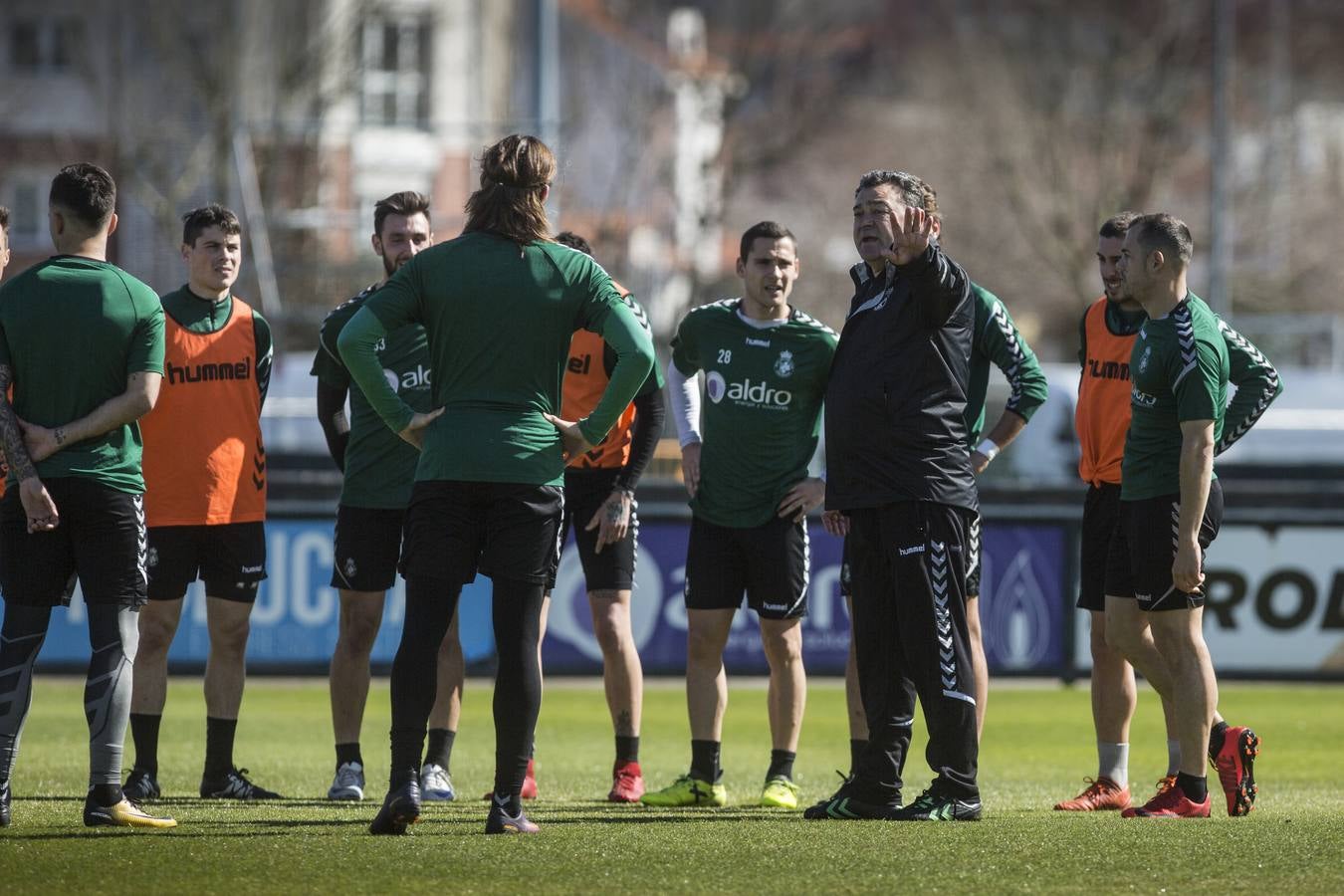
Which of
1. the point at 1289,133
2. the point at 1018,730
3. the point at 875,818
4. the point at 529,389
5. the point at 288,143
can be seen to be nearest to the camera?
the point at 529,389

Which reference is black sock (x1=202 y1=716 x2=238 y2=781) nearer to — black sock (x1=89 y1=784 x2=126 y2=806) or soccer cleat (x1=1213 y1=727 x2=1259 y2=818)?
black sock (x1=89 y1=784 x2=126 y2=806)

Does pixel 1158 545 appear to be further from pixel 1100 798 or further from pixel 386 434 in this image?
pixel 386 434

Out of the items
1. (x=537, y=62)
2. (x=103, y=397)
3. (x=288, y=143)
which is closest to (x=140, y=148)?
(x=288, y=143)

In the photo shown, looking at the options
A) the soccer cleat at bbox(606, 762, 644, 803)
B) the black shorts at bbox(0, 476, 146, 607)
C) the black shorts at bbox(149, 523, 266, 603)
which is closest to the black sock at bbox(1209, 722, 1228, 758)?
the soccer cleat at bbox(606, 762, 644, 803)

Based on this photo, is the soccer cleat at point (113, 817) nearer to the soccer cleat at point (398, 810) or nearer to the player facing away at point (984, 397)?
the soccer cleat at point (398, 810)

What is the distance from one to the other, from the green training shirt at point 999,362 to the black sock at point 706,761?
1625mm

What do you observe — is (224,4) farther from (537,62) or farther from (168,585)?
(168,585)

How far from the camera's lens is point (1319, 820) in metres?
6.83

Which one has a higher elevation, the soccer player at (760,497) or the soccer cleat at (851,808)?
the soccer player at (760,497)

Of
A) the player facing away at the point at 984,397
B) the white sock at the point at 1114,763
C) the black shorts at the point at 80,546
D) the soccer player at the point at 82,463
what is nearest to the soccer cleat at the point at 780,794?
the player facing away at the point at 984,397

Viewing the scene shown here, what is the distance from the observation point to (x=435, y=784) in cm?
790

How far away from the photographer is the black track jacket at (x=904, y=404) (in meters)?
6.76

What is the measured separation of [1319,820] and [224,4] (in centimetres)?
2921

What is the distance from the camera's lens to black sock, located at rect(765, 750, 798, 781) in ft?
25.9
